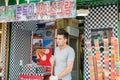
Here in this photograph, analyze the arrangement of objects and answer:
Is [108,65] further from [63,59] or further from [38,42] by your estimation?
[38,42]

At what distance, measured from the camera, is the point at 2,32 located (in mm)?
8242

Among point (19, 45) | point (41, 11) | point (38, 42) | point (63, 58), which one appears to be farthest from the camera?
point (38, 42)

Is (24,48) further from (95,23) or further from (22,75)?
(95,23)

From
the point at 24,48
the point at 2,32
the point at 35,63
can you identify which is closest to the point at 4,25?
the point at 2,32

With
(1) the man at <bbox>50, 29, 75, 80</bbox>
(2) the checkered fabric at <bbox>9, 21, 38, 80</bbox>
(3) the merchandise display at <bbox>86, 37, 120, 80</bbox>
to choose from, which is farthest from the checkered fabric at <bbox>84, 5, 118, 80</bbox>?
(3) the merchandise display at <bbox>86, 37, 120, 80</bbox>

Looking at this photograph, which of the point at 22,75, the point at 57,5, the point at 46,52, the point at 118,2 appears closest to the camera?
the point at 57,5

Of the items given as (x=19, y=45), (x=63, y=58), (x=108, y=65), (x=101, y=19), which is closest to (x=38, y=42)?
(x=19, y=45)

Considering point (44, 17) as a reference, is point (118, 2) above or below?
above

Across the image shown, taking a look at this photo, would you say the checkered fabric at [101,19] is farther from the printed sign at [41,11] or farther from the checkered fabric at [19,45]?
the checkered fabric at [19,45]

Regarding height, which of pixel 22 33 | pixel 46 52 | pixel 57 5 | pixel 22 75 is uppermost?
pixel 57 5

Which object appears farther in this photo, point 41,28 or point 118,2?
point 41,28

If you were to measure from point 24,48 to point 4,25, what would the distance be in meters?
1.00

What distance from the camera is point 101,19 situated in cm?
670

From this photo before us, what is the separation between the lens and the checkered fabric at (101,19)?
657 centimetres
